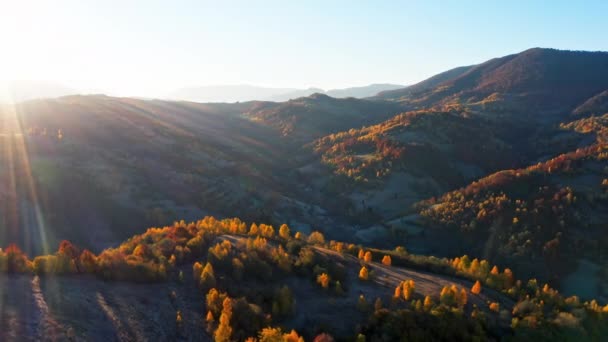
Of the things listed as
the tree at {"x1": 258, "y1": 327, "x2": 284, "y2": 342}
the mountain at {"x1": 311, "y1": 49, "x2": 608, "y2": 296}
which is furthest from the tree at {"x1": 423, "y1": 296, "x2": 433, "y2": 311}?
the mountain at {"x1": 311, "y1": 49, "x2": 608, "y2": 296}

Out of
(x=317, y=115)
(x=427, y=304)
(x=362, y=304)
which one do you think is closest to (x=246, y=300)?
(x=362, y=304)

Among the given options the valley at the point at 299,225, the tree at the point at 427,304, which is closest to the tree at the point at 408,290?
the valley at the point at 299,225

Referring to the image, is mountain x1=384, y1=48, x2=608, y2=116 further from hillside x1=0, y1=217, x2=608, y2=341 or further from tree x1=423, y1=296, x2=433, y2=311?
tree x1=423, y1=296, x2=433, y2=311

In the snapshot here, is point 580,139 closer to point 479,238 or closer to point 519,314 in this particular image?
point 479,238

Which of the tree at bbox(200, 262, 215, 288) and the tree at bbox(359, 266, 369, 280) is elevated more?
the tree at bbox(200, 262, 215, 288)

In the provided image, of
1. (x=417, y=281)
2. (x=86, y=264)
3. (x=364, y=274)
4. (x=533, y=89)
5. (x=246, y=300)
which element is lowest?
(x=417, y=281)

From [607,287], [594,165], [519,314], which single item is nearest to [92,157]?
[519,314]

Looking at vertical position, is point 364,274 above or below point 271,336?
below

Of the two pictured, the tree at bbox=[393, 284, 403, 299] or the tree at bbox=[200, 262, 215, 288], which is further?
the tree at bbox=[393, 284, 403, 299]

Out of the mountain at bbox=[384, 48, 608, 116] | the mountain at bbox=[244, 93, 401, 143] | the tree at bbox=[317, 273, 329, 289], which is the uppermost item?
the mountain at bbox=[384, 48, 608, 116]

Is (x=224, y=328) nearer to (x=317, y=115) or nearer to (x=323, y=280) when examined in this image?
(x=323, y=280)
